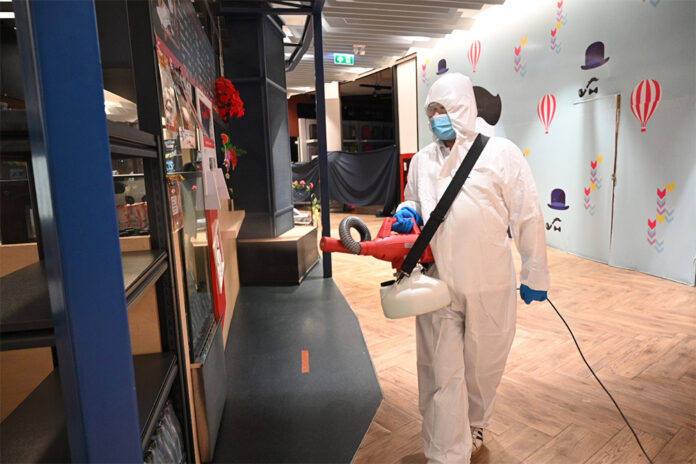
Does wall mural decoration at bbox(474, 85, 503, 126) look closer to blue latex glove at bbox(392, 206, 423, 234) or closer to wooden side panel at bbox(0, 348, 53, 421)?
blue latex glove at bbox(392, 206, 423, 234)

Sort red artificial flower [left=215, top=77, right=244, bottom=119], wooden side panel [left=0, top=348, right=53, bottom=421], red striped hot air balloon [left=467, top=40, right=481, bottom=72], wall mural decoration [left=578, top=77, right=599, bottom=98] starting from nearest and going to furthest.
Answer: wooden side panel [left=0, top=348, right=53, bottom=421]
red artificial flower [left=215, top=77, right=244, bottom=119]
wall mural decoration [left=578, top=77, right=599, bottom=98]
red striped hot air balloon [left=467, top=40, right=481, bottom=72]

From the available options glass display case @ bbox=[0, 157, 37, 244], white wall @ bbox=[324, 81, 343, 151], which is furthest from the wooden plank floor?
white wall @ bbox=[324, 81, 343, 151]

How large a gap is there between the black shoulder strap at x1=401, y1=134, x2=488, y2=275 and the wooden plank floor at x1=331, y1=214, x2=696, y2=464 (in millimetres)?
873

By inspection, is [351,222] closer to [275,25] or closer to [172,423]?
[172,423]

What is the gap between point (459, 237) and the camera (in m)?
1.60

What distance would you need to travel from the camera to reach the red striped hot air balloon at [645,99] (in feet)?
14.0

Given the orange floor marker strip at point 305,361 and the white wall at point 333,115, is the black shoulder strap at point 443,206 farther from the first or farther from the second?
the white wall at point 333,115

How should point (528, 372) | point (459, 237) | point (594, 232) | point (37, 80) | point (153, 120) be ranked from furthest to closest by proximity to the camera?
1. point (594, 232)
2. point (528, 372)
3. point (459, 237)
4. point (153, 120)
5. point (37, 80)

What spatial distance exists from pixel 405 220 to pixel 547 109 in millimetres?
4929

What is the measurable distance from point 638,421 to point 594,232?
3637 mm

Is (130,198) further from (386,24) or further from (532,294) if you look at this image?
(386,24)

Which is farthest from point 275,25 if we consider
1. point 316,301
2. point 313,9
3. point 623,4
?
point 623,4

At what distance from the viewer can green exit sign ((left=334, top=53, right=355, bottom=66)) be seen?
26.0 ft

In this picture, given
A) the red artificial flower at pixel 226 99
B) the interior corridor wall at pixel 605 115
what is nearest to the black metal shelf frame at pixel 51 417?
the red artificial flower at pixel 226 99
